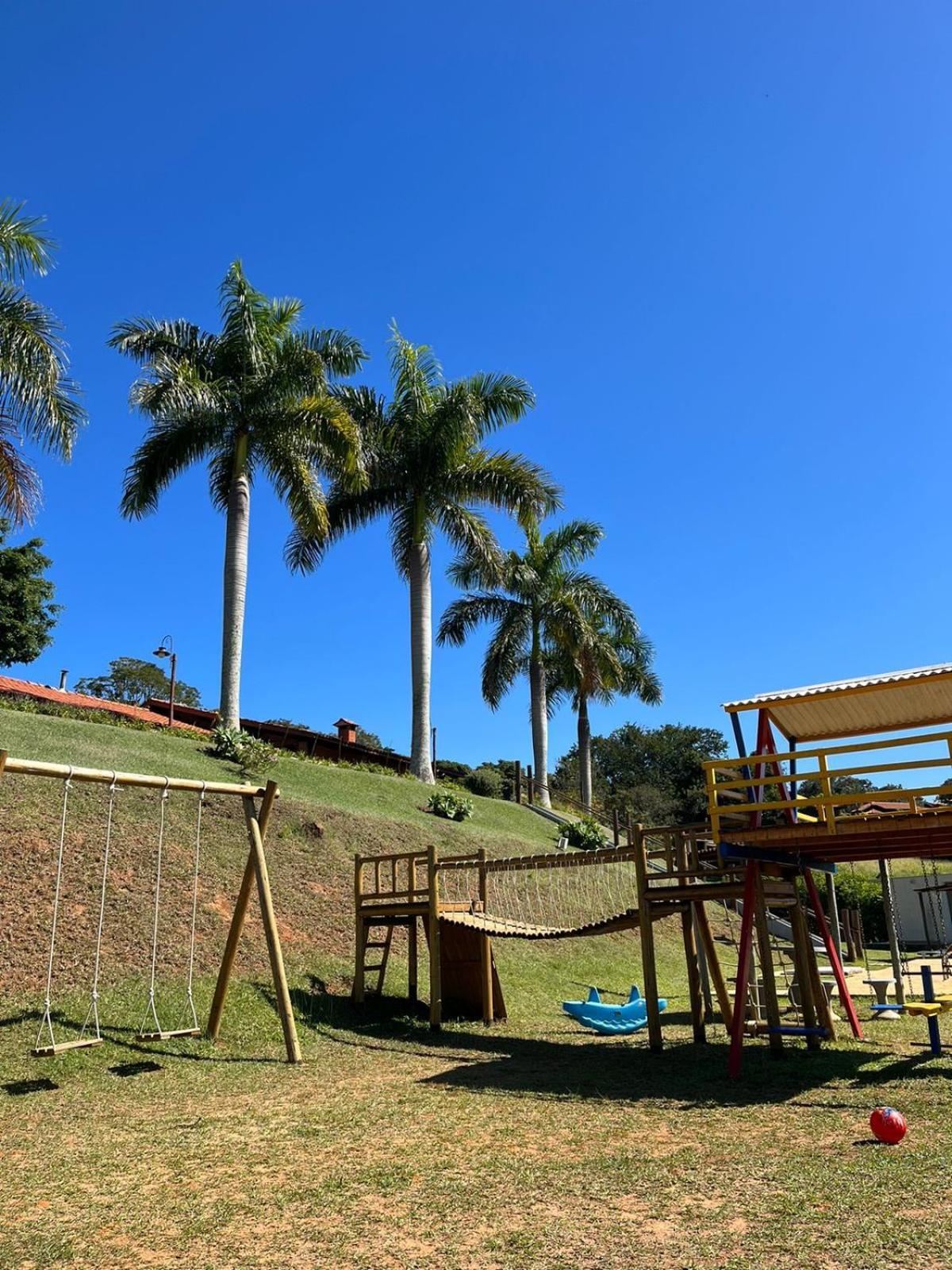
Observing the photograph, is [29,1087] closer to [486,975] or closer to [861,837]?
[486,975]

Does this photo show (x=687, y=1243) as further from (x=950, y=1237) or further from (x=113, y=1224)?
(x=113, y=1224)

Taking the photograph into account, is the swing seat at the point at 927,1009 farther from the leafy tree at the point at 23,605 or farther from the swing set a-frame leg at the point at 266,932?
the leafy tree at the point at 23,605

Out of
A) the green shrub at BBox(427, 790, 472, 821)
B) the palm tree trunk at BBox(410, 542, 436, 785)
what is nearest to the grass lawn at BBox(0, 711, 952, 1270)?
the green shrub at BBox(427, 790, 472, 821)

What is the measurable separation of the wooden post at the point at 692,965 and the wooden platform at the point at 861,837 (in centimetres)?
149

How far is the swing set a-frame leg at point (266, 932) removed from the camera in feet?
34.5

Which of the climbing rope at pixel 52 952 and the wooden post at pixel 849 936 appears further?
the wooden post at pixel 849 936

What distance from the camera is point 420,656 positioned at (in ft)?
96.1

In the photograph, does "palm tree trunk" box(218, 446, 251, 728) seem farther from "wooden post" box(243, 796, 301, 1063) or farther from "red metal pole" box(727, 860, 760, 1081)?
"red metal pole" box(727, 860, 760, 1081)

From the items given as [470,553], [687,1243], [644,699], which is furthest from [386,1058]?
[644,699]

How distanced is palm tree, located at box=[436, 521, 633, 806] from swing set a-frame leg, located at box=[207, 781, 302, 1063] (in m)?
26.6

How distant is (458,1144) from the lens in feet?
23.0

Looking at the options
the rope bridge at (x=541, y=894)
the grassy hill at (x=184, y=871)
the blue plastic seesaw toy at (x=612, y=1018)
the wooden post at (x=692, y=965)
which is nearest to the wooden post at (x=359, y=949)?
the grassy hill at (x=184, y=871)

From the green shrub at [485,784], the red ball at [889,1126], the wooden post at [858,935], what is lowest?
the red ball at [889,1126]

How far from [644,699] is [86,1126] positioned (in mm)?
35588
